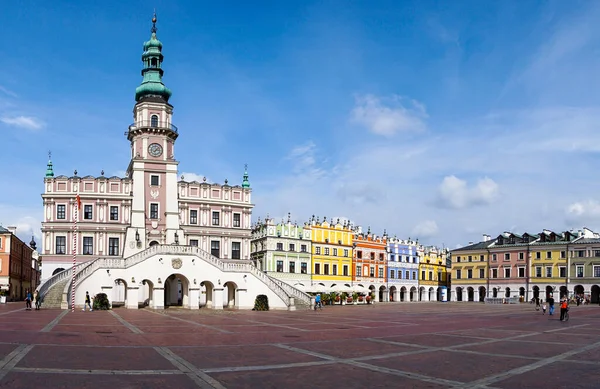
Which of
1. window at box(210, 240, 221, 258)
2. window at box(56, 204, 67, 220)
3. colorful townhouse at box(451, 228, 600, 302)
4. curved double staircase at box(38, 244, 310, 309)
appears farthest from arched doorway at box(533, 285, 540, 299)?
window at box(56, 204, 67, 220)

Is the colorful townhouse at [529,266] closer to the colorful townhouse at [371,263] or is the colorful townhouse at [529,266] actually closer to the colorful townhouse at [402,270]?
the colorful townhouse at [402,270]

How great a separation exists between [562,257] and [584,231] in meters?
6.24

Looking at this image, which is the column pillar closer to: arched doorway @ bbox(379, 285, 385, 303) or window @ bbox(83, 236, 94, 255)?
window @ bbox(83, 236, 94, 255)

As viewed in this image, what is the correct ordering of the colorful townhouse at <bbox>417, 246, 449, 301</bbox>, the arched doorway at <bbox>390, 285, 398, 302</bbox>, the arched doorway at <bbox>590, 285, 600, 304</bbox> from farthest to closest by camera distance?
the colorful townhouse at <bbox>417, 246, 449, 301</bbox>
the arched doorway at <bbox>390, 285, 398, 302</bbox>
the arched doorway at <bbox>590, 285, 600, 304</bbox>

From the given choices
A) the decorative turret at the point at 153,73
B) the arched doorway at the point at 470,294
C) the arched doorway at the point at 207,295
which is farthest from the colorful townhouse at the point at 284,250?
the arched doorway at the point at 470,294

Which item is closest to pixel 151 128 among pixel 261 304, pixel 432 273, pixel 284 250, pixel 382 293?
pixel 261 304

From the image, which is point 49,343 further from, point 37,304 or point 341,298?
point 341,298

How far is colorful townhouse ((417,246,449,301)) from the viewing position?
355ft

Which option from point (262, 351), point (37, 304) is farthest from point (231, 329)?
point (37, 304)

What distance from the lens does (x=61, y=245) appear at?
60.4 metres

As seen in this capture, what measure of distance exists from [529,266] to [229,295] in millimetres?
60722

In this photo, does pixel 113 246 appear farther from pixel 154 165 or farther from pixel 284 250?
pixel 284 250

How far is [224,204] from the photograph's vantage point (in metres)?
66.8

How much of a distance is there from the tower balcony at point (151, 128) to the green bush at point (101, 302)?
20746 mm
